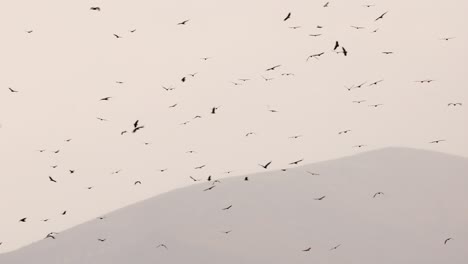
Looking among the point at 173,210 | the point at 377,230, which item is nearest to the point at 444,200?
the point at 377,230

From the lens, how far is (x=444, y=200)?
129 meters

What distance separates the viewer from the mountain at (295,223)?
10724 cm

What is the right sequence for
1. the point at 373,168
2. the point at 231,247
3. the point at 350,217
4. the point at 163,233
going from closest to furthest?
the point at 231,247 → the point at 163,233 → the point at 350,217 → the point at 373,168

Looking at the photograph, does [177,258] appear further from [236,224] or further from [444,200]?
[444,200]

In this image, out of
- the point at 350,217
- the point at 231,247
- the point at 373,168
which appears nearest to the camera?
the point at 231,247

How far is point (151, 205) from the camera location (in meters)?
130

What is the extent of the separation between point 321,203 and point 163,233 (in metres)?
27.7

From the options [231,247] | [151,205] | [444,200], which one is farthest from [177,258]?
[444,200]

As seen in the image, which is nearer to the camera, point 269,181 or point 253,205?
point 253,205

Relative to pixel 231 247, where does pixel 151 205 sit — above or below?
below

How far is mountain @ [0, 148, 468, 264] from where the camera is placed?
10724 cm

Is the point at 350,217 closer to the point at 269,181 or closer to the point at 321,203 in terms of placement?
the point at 321,203

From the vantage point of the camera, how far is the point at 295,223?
4653 inches

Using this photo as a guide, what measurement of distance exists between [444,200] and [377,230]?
57.0 ft
